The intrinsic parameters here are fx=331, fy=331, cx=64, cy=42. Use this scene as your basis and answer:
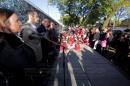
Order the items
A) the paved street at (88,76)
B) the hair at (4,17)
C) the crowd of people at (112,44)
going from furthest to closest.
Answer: the crowd of people at (112,44)
the paved street at (88,76)
the hair at (4,17)

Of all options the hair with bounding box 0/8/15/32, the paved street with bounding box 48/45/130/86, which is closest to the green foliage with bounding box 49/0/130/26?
the paved street with bounding box 48/45/130/86

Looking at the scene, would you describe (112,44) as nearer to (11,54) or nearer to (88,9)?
(11,54)

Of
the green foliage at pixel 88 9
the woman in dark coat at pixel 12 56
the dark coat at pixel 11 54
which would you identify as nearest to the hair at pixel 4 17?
the woman in dark coat at pixel 12 56

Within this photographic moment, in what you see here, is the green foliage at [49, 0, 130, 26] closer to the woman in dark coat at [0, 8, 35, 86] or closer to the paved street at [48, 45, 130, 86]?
the paved street at [48, 45, 130, 86]

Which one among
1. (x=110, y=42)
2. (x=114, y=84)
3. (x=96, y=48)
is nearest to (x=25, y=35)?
(x=114, y=84)

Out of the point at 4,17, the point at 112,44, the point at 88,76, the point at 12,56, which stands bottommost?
the point at 88,76

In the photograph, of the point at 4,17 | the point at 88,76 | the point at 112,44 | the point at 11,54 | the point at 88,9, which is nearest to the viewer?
the point at 11,54

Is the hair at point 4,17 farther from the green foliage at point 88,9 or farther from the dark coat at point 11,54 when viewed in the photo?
the green foliage at point 88,9

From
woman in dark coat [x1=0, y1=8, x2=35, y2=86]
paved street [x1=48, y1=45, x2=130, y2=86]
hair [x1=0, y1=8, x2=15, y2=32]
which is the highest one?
hair [x1=0, y1=8, x2=15, y2=32]

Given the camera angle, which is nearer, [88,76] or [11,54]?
[11,54]

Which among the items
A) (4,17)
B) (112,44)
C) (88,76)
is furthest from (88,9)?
(4,17)

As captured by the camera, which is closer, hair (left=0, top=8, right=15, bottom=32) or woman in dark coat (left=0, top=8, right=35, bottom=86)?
Answer: woman in dark coat (left=0, top=8, right=35, bottom=86)

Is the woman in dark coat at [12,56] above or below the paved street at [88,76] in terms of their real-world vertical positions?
above

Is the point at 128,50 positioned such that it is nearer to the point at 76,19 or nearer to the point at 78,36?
the point at 78,36
